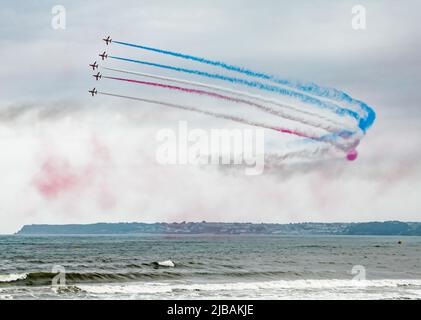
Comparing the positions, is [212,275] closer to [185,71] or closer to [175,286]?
[175,286]

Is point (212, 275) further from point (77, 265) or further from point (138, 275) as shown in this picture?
point (77, 265)

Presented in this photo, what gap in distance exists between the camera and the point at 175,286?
161 ft

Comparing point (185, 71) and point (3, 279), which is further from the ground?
point (185, 71)

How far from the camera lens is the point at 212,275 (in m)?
60.2
